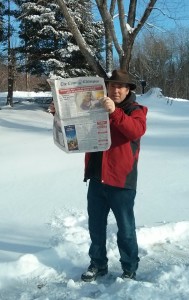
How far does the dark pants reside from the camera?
314 centimetres

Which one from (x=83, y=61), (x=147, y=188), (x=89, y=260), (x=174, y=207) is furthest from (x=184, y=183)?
(x=83, y=61)

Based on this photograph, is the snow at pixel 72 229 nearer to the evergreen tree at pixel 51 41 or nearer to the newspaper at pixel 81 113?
the newspaper at pixel 81 113

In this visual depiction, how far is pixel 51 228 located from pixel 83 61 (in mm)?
14591

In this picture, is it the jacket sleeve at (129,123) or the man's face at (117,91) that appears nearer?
the jacket sleeve at (129,123)

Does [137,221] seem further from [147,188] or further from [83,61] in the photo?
[83,61]

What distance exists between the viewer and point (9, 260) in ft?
11.9

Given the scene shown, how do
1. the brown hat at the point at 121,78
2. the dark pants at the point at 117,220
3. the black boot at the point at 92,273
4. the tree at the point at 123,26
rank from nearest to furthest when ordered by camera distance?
1. the brown hat at the point at 121,78
2. the dark pants at the point at 117,220
3. the black boot at the point at 92,273
4. the tree at the point at 123,26

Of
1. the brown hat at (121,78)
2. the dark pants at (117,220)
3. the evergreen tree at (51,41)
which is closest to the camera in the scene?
the brown hat at (121,78)

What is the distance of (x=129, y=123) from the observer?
2871 mm

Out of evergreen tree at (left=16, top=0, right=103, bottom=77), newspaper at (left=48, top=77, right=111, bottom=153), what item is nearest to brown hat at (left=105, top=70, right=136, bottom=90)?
newspaper at (left=48, top=77, right=111, bottom=153)

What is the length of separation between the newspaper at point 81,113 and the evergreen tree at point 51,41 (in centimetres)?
1449

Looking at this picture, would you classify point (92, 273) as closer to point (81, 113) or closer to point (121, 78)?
point (81, 113)

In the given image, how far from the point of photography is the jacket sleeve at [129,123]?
287 cm

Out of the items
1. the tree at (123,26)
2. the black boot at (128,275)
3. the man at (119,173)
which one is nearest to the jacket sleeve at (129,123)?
the man at (119,173)
